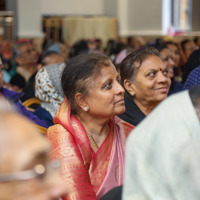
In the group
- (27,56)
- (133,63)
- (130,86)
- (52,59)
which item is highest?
(133,63)

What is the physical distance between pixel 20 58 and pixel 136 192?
223 inches

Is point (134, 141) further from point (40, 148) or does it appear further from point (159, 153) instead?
point (40, 148)

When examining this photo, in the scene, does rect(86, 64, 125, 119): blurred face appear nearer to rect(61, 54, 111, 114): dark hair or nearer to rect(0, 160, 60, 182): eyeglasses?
rect(61, 54, 111, 114): dark hair

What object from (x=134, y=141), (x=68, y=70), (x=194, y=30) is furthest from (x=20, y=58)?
(x=194, y=30)

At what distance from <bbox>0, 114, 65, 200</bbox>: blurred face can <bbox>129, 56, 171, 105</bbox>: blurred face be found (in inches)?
77.5

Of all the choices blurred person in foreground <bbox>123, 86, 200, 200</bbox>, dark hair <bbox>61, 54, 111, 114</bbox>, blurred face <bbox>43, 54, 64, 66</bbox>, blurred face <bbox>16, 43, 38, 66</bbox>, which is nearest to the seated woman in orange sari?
dark hair <bbox>61, 54, 111, 114</bbox>

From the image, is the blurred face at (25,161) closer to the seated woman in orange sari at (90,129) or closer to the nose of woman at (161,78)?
the seated woman in orange sari at (90,129)

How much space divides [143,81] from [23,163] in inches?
80.6

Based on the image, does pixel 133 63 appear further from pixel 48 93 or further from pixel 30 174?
pixel 30 174

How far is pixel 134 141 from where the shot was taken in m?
1.28

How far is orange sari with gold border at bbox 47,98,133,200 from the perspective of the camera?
7.14 feet

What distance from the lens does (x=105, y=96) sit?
2.39 meters

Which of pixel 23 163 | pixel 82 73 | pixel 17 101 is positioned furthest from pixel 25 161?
pixel 17 101

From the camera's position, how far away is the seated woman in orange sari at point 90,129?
7.24 ft
